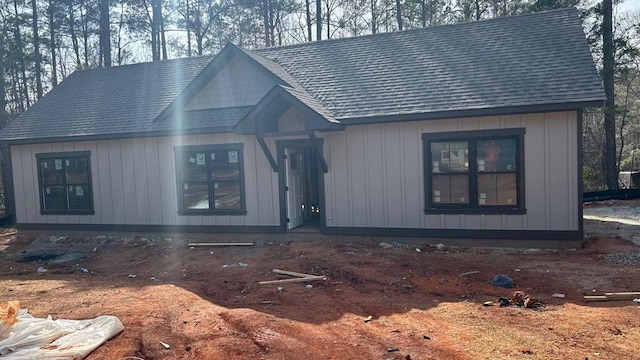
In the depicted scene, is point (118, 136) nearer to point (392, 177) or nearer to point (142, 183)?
point (142, 183)

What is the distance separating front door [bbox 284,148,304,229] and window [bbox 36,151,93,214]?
5765 mm

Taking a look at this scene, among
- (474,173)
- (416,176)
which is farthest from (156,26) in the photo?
(474,173)

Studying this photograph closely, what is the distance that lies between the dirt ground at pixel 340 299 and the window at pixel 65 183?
2110 mm

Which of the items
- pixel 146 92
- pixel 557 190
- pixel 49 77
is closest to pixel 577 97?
pixel 557 190

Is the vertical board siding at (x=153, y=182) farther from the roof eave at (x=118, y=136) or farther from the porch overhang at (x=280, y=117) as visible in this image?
the porch overhang at (x=280, y=117)

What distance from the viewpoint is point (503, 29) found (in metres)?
11.9

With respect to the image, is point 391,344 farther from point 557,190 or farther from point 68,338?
point 557,190

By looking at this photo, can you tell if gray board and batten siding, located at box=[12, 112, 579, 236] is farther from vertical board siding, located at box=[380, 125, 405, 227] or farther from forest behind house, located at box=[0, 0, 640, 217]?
forest behind house, located at box=[0, 0, 640, 217]

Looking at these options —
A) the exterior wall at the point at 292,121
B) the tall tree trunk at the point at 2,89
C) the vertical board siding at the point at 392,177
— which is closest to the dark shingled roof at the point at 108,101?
the exterior wall at the point at 292,121

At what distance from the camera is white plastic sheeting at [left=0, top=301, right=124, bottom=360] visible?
14.8 ft

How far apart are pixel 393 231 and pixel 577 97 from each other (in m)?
4.39

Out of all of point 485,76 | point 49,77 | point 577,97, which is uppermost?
point 49,77

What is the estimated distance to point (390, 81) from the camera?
1134 centimetres

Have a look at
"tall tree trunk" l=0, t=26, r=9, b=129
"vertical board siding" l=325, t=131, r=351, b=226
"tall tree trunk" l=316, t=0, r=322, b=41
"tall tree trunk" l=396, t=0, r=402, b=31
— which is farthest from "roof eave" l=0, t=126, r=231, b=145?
"tall tree trunk" l=396, t=0, r=402, b=31
